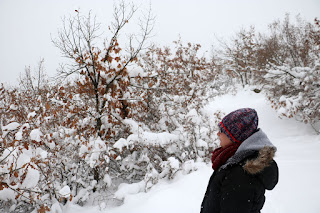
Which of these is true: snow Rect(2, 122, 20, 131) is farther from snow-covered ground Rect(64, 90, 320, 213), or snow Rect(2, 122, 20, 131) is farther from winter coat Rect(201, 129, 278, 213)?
winter coat Rect(201, 129, 278, 213)

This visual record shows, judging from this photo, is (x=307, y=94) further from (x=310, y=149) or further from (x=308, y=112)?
(x=310, y=149)

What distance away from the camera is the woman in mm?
1188

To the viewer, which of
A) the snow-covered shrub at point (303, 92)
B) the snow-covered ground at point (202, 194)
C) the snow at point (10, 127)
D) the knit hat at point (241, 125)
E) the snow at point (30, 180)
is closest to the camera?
the knit hat at point (241, 125)

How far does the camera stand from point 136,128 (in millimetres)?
5719

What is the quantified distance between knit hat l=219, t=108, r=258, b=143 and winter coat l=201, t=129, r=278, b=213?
64 millimetres

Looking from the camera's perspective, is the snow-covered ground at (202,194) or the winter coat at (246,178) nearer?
the winter coat at (246,178)

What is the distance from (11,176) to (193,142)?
508 centimetres

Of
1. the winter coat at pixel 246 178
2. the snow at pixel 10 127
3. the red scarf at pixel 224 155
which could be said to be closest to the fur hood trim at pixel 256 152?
the winter coat at pixel 246 178

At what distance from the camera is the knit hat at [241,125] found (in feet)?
4.58

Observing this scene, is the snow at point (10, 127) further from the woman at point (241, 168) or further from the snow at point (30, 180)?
the woman at point (241, 168)

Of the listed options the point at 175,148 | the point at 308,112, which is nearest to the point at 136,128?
the point at 175,148

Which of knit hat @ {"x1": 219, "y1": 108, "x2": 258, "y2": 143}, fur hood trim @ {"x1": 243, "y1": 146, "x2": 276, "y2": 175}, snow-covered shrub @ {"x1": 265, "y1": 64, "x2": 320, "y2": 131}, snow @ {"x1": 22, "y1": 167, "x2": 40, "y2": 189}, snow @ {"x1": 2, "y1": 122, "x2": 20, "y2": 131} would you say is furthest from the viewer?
snow-covered shrub @ {"x1": 265, "y1": 64, "x2": 320, "y2": 131}

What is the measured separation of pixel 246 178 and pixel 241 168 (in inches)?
2.6

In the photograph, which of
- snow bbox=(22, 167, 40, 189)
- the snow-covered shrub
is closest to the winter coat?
snow bbox=(22, 167, 40, 189)
